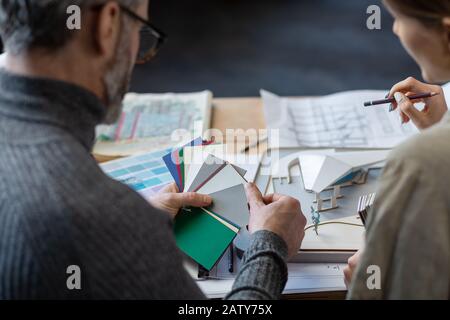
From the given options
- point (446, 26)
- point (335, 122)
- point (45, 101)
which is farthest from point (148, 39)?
point (335, 122)

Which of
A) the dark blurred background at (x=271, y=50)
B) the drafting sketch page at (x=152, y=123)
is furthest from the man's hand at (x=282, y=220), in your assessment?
the dark blurred background at (x=271, y=50)

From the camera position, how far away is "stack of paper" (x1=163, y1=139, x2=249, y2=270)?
1008mm

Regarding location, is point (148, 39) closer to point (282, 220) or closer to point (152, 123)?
point (282, 220)

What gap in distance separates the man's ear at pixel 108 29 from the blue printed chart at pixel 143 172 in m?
0.48

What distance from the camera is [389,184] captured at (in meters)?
0.67

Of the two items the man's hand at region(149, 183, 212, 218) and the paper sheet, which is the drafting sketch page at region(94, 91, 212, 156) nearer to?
the man's hand at region(149, 183, 212, 218)

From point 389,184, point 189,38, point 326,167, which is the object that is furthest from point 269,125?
point 189,38

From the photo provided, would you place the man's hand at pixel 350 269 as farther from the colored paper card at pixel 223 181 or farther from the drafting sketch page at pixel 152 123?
the drafting sketch page at pixel 152 123

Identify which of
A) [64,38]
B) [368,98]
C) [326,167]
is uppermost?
[64,38]

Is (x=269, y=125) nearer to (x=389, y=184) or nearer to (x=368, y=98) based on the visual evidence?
(x=368, y=98)

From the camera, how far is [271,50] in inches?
141

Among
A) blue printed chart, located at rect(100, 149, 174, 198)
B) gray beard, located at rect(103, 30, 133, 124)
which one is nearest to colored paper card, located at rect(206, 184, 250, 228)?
blue printed chart, located at rect(100, 149, 174, 198)

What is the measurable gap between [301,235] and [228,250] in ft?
0.49

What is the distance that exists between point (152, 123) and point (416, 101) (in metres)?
0.74
